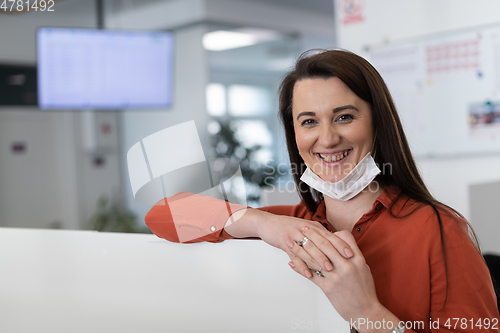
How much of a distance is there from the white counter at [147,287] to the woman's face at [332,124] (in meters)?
0.32

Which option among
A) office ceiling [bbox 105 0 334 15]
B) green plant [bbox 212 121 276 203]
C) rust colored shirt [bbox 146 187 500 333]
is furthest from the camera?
office ceiling [bbox 105 0 334 15]

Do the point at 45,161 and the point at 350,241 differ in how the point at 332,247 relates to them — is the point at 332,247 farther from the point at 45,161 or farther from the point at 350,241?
the point at 45,161

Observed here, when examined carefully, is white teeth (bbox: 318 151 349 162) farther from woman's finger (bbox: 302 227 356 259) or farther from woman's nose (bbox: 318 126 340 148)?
woman's finger (bbox: 302 227 356 259)

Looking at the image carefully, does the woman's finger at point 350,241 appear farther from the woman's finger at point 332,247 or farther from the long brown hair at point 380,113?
the long brown hair at point 380,113

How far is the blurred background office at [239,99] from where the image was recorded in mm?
3023

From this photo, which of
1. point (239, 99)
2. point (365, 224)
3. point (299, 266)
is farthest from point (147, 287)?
point (239, 99)

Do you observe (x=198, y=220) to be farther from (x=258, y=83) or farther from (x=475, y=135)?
(x=258, y=83)

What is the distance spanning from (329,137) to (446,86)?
2385mm

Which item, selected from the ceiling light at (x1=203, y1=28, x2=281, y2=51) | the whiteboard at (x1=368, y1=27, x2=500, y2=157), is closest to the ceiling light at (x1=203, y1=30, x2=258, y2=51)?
the ceiling light at (x1=203, y1=28, x2=281, y2=51)

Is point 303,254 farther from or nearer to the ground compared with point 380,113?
nearer to the ground

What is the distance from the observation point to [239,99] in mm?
8039

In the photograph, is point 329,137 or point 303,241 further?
point 329,137

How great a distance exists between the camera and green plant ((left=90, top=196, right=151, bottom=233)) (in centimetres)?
498

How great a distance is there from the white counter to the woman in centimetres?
4
